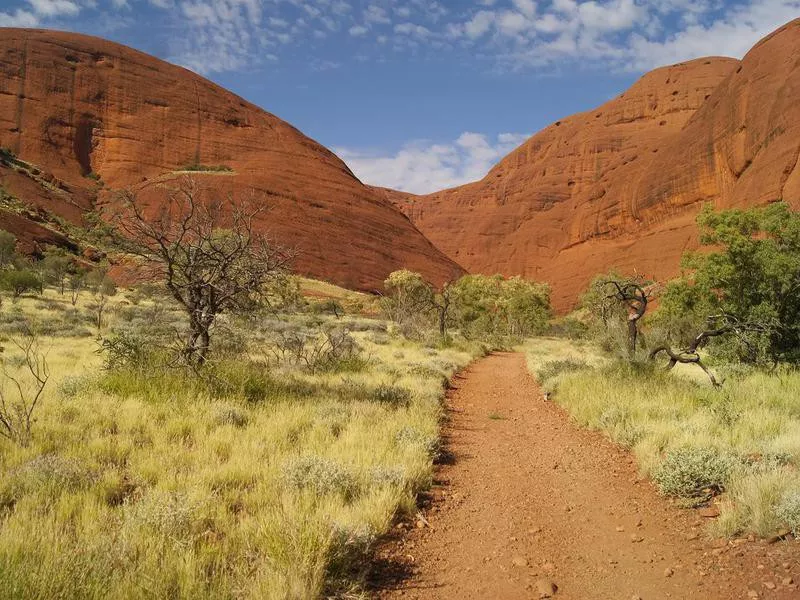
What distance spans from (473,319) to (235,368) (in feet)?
126

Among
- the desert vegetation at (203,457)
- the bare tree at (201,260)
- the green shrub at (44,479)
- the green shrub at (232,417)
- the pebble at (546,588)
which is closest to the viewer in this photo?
the desert vegetation at (203,457)

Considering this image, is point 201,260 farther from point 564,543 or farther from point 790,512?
point 790,512

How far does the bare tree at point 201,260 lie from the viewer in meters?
8.20

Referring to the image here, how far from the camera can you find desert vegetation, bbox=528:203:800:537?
467 centimetres

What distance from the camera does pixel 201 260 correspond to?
889 centimetres

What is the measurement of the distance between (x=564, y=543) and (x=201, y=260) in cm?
720

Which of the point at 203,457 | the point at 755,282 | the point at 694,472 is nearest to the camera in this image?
the point at 694,472

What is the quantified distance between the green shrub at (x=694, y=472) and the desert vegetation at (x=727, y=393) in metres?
0.01

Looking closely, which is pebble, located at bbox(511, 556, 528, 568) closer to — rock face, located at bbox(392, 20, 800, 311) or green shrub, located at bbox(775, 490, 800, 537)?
green shrub, located at bbox(775, 490, 800, 537)

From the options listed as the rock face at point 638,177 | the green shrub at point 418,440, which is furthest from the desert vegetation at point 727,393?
the rock face at point 638,177

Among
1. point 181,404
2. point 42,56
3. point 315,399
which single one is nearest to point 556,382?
point 315,399

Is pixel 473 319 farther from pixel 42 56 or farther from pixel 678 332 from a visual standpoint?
pixel 42 56

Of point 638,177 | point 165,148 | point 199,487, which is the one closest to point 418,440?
point 199,487

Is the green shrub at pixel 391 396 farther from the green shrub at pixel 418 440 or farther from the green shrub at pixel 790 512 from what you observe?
the green shrub at pixel 790 512
